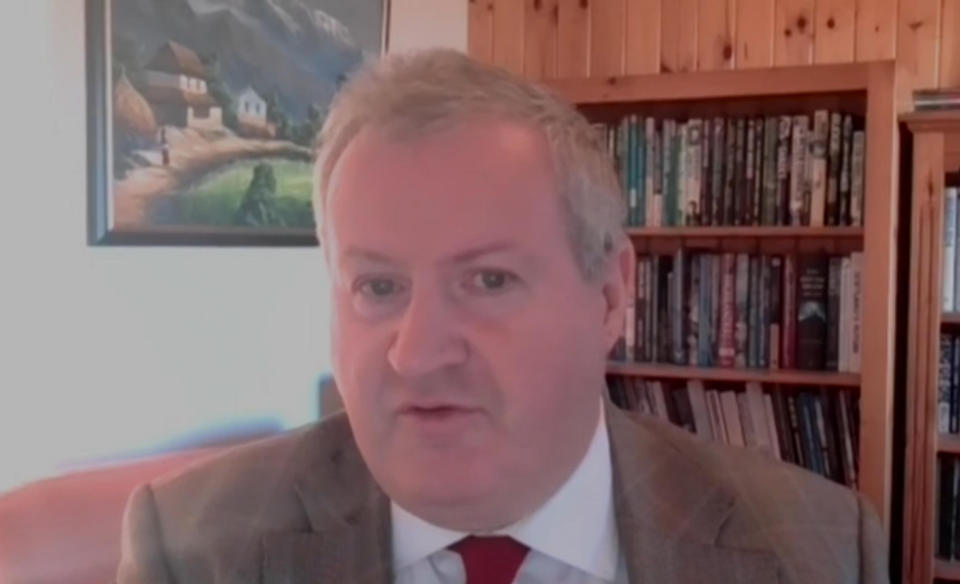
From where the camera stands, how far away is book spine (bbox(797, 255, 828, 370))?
2.79 m

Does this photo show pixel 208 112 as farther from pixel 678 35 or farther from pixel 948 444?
pixel 948 444

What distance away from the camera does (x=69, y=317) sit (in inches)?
74.9

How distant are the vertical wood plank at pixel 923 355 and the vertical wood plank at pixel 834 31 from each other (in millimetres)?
446

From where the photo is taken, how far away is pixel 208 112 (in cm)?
213

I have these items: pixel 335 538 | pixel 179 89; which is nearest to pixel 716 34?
pixel 179 89

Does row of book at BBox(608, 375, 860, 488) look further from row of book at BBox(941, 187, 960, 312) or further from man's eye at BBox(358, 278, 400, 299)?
man's eye at BBox(358, 278, 400, 299)

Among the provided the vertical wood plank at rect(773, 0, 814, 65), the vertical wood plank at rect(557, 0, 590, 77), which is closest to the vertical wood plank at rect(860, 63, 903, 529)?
the vertical wood plank at rect(773, 0, 814, 65)

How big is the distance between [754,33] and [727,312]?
2.49 ft

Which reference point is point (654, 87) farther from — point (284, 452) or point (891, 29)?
point (284, 452)

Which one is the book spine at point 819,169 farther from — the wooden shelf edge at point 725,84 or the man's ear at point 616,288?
the man's ear at point 616,288

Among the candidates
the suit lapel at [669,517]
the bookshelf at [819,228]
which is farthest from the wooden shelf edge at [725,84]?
the suit lapel at [669,517]

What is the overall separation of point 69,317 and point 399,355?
123cm

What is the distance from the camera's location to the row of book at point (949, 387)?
2717 mm

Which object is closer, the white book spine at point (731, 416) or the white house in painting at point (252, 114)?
the white house in painting at point (252, 114)
